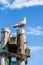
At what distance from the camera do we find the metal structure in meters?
23.2

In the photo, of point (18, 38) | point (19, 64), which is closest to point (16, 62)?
point (19, 64)

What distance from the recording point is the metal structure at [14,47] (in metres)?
23.2

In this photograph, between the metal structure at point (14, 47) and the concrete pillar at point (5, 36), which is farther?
the concrete pillar at point (5, 36)

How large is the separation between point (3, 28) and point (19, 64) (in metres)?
3.46

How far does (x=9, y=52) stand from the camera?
23.2 metres

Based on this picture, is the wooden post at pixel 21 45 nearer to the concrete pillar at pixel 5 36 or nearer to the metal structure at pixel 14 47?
the metal structure at pixel 14 47

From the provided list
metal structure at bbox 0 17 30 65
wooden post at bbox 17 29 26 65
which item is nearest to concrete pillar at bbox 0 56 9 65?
metal structure at bbox 0 17 30 65

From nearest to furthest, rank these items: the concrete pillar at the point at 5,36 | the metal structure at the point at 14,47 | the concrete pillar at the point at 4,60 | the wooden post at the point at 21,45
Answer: the concrete pillar at the point at 4,60 → the metal structure at the point at 14,47 → the wooden post at the point at 21,45 → the concrete pillar at the point at 5,36

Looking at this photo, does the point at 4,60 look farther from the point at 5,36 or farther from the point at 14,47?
the point at 5,36

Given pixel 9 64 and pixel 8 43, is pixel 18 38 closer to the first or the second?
pixel 8 43

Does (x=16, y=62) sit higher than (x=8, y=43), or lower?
lower

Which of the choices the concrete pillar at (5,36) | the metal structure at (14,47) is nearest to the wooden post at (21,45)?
the metal structure at (14,47)

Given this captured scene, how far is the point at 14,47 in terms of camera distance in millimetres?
24156

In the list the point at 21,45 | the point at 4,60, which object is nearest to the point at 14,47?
Result: the point at 21,45
